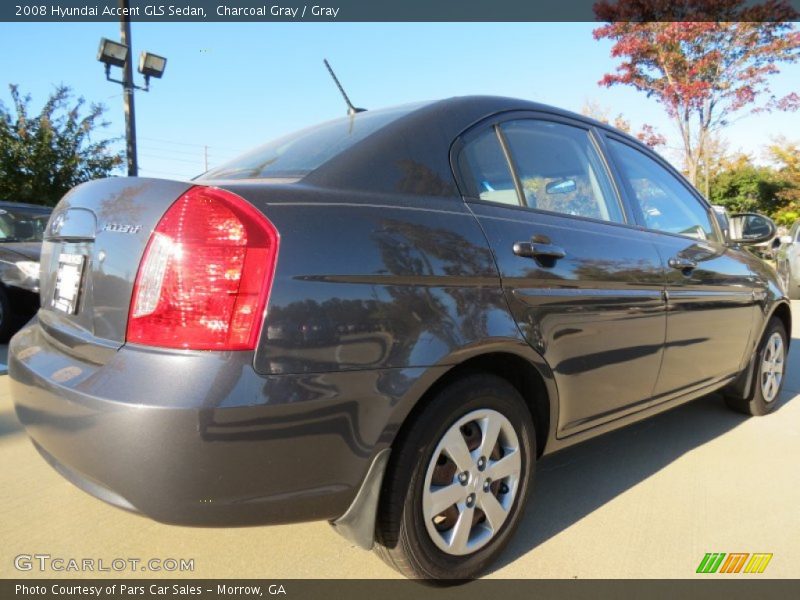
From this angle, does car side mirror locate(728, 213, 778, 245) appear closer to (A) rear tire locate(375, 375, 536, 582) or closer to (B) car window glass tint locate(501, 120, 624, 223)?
(B) car window glass tint locate(501, 120, 624, 223)

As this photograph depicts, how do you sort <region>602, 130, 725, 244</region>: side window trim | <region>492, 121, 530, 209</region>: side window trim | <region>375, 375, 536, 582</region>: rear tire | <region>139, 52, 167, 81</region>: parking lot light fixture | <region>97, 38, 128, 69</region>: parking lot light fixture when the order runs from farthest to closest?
1. <region>139, 52, 167, 81</region>: parking lot light fixture
2. <region>97, 38, 128, 69</region>: parking lot light fixture
3. <region>602, 130, 725, 244</region>: side window trim
4. <region>492, 121, 530, 209</region>: side window trim
5. <region>375, 375, 536, 582</region>: rear tire

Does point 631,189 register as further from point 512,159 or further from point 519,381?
point 519,381

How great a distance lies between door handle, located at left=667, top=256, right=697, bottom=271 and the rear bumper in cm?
182

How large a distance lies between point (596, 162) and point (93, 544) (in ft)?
8.44

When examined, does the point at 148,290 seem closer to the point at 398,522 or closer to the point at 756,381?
the point at 398,522

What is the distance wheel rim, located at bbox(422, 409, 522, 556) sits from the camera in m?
1.81

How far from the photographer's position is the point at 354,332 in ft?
5.02

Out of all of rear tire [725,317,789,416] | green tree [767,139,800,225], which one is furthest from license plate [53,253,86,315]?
green tree [767,139,800,225]

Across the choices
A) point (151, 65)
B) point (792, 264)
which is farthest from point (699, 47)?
point (151, 65)

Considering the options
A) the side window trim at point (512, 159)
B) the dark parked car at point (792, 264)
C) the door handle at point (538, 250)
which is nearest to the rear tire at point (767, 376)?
the side window trim at point (512, 159)

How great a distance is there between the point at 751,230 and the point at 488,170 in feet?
8.18

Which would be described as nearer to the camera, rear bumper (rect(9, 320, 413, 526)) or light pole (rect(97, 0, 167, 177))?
rear bumper (rect(9, 320, 413, 526))
